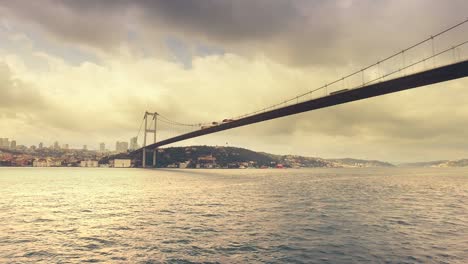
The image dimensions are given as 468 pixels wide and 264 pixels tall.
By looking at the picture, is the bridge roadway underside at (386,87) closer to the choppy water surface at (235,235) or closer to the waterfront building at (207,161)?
the choppy water surface at (235,235)

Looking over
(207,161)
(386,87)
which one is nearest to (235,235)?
(386,87)

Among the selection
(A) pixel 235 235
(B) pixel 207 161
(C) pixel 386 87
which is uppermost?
(C) pixel 386 87

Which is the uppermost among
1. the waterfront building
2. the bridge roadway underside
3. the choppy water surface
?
the bridge roadway underside

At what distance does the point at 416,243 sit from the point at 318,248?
481 centimetres

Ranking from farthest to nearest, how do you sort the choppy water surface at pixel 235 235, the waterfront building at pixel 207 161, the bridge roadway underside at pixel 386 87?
the waterfront building at pixel 207 161 < the bridge roadway underside at pixel 386 87 < the choppy water surface at pixel 235 235

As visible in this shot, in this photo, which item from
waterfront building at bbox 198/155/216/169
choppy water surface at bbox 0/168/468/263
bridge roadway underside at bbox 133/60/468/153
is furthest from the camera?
waterfront building at bbox 198/155/216/169

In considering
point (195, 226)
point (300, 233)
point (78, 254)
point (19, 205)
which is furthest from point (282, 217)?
point (19, 205)

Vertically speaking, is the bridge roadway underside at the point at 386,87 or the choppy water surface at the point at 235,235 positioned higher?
the bridge roadway underside at the point at 386,87

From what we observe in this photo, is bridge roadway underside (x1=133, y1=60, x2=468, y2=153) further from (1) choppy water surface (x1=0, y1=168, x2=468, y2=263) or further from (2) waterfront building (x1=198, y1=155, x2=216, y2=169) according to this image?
(2) waterfront building (x1=198, y1=155, x2=216, y2=169)

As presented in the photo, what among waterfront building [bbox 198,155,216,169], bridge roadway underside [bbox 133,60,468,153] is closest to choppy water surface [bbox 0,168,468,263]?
bridge roadway underside [bbox 133,60,468,153]

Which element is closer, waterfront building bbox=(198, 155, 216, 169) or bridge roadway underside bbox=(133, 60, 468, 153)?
bridge roadway underside bbox=(133, 60, 468, 153)

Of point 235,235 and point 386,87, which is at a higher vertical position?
point 386,87

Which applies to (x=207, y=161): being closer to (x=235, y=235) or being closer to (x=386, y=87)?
(x=386, y=87)

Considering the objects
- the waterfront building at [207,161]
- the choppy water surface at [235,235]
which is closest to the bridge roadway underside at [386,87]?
the choppy water surface at [235,235]
